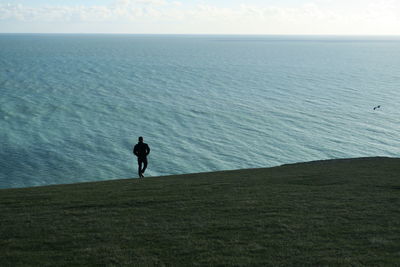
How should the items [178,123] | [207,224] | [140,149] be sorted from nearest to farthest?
[207,224]
[140,149]
[178,123]

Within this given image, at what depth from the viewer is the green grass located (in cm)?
1159

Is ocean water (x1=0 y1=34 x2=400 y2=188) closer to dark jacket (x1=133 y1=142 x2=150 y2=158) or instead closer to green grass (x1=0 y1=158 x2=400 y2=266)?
dark jacket (x1=133 y1=142 x2=150 y2=158)

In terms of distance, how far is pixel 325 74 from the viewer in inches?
5664

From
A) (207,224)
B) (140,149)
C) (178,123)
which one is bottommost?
(178,123)

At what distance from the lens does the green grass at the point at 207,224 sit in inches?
456

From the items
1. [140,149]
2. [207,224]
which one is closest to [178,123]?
[140,149]

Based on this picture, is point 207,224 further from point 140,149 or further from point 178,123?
Result: point 178,123

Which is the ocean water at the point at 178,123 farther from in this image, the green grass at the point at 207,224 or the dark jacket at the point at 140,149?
the green grass at the point at 207,224

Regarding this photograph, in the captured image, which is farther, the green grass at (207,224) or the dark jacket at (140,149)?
the dark jacket at (140,149)

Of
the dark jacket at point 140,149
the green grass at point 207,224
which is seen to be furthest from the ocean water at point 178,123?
the green grass at point 207,224

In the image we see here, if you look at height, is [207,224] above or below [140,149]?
above

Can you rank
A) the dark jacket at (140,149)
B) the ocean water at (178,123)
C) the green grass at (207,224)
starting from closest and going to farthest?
the green grass at (207,224) → the dark jacket at (140,149) → the ocean water at (178,123)

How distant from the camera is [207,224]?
14336 millimetres

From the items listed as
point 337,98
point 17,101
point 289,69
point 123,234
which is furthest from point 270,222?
point 289,69
